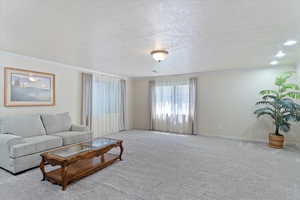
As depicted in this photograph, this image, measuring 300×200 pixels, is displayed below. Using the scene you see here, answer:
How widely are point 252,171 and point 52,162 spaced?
129 inches

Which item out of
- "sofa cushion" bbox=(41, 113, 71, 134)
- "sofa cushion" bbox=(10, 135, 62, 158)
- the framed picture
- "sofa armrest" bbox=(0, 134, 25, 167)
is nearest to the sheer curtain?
"sofa cushion" bbox=(41, 113, 71, 134)

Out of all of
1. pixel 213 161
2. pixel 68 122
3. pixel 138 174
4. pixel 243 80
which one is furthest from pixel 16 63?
pixel 243 80

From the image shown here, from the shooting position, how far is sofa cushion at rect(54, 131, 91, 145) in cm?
332

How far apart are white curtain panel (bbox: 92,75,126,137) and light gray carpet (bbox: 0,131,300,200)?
230 centimetres

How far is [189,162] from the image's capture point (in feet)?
10.2

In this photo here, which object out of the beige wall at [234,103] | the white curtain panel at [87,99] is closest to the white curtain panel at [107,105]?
the white curtain panel at [87,99]

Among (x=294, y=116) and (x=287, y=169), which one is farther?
(x=294, y=116)

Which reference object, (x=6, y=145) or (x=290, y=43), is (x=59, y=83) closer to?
(x=6, y=145)

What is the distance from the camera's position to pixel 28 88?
3.66m

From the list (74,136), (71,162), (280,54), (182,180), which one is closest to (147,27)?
(71,162)

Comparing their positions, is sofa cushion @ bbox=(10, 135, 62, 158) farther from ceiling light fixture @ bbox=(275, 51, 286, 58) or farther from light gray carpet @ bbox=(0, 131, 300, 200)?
ceiling light fixture @ bbox=(275, 51, 286, 58)

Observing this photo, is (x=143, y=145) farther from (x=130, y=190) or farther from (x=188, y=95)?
(x=188, y=95)

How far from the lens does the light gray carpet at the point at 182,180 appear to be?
6.57ft

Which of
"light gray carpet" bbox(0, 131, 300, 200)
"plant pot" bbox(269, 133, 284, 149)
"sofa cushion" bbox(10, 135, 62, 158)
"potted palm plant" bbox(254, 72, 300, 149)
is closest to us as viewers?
"light gray carpet" bbox(0, 131, 300, 200)
